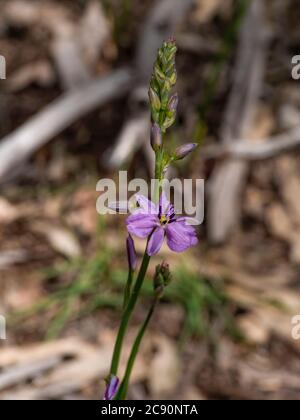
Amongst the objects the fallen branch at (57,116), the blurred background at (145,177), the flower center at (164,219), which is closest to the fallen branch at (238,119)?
the blurred background at (145,177)

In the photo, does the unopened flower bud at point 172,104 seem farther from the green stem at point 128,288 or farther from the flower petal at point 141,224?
the green stem at point 128,288

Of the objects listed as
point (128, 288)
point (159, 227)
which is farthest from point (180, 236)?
point (128, 288)

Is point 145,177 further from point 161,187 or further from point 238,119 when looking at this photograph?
point 161,187

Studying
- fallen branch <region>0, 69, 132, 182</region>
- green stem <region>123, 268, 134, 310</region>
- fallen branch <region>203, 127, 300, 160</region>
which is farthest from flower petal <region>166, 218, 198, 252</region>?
fallen branch <region>203, 127, 300, 160</region>

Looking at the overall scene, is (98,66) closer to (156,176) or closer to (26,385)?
(26,385)

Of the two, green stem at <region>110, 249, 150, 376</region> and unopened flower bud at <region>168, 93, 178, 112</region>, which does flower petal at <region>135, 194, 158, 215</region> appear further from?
unopened flower bud at <region>168, 93, 178, 112</region>
